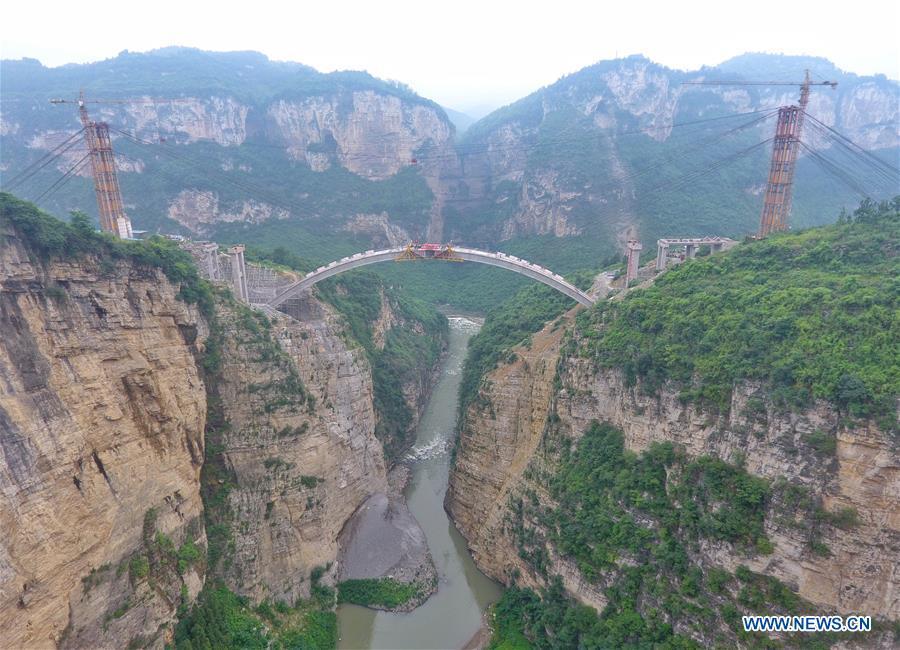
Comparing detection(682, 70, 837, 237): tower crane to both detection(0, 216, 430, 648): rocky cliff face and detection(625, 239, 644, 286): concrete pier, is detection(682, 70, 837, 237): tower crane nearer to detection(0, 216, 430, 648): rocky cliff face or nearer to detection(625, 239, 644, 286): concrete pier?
detection(625, 239, 644, 286): concrete pier

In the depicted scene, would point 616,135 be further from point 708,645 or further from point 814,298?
point 708,645

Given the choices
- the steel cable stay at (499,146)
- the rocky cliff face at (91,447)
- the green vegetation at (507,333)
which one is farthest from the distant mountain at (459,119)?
the rocky cliff face at (91,447)

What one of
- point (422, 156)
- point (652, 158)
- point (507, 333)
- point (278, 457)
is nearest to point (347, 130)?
point (422, 156)

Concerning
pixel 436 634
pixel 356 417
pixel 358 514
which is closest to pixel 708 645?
pixel 436 634

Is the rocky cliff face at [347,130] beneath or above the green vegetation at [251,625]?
above

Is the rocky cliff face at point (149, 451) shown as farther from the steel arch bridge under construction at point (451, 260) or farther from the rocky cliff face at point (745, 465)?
the rocky cliff face at point (745, 465)

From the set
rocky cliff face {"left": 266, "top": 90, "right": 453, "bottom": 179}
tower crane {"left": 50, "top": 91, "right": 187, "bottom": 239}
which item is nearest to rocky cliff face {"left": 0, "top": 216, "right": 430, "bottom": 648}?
tower crane {"left": 50, "top": 91, "right": 187, "bottom": 239}
